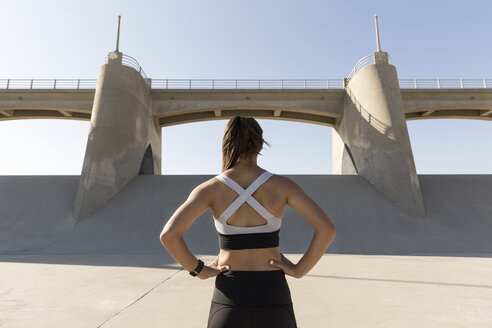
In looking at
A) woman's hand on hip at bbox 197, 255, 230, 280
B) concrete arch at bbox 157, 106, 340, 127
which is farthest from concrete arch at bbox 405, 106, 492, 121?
woman's hand on hip at bbox 197, 255, 230, 280

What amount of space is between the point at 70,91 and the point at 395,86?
72.6ft

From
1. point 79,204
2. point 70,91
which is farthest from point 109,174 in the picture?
point 70,91

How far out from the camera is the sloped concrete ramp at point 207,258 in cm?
435

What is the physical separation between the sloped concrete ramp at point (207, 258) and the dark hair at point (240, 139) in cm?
295

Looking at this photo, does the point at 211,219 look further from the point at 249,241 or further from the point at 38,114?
the point at 38,114

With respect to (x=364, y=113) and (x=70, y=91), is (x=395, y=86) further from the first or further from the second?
(x=70, y=91)

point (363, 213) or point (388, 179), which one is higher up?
point (388, 179)

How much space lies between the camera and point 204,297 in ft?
16.7

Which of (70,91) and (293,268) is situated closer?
(293,268)

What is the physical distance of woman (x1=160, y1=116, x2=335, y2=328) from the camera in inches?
65.1

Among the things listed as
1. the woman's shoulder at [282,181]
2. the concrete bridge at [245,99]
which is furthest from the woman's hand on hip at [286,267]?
the concrete bridge at [245,99]

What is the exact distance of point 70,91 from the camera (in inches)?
869

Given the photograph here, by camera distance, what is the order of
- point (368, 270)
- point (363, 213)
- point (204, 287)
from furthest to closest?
point (363, 213), point (368, 270), point (204, 287)

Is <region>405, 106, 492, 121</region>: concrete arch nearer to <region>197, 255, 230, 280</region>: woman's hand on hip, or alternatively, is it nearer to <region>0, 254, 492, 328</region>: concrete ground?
<region>0, 254, 492, 328</region>: concrete ground
